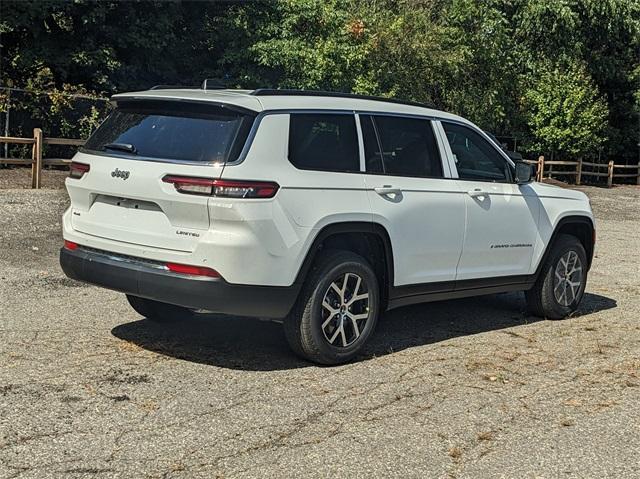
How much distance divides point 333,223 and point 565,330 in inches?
111

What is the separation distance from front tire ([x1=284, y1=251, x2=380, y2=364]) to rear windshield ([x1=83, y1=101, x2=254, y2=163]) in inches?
40.6

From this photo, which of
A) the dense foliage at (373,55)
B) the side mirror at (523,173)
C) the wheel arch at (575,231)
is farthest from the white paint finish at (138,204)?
the dense foliage at (373,55)

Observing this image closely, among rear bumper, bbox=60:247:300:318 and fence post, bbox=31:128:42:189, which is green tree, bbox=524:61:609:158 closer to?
fence post, bbox=31:128:42:189

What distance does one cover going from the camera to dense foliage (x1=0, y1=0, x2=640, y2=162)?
2453 centimetres

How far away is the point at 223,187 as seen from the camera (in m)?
5.55

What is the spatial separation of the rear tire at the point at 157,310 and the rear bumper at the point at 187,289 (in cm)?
105

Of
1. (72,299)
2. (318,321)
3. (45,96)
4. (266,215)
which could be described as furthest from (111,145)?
(45,96)

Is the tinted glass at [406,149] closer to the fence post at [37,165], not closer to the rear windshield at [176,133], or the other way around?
the rear windshield at [176,133]

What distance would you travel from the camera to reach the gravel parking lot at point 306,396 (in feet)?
14.7

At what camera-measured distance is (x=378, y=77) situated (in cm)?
2922

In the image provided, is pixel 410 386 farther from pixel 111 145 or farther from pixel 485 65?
pixel 485 65

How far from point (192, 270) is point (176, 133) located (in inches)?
36.8

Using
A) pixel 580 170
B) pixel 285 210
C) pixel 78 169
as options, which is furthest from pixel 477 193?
pixel 580 170

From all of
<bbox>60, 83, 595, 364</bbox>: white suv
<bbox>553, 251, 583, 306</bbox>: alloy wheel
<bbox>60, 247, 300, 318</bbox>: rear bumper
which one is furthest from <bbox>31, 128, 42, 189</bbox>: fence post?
<bbox>60, 247, 300, 318</bbox>: rear bumper
